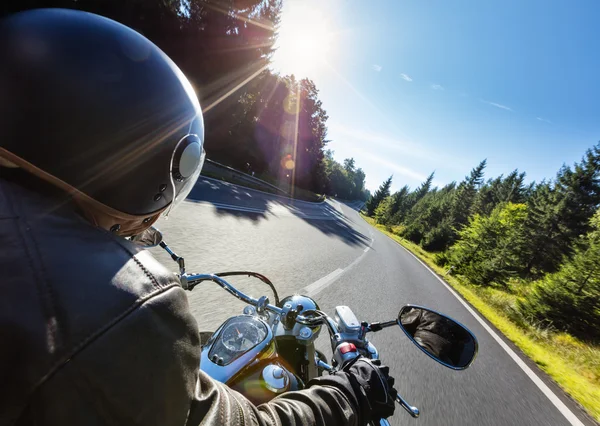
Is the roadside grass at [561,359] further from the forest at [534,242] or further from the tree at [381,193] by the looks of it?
the tree at [381,193]

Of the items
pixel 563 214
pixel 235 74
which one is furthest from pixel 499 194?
pixel 235 74

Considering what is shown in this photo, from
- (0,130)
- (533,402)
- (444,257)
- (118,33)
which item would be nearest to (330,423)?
(0,130)

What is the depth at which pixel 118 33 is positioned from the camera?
3.79ft

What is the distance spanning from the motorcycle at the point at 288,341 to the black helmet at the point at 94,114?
1.89ft

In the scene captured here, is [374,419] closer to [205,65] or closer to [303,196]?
[205,65]

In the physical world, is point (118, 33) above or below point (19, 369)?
above

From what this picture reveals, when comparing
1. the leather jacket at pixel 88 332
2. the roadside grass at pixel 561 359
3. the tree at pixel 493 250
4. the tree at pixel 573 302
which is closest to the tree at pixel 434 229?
the tree at pixel 493 250

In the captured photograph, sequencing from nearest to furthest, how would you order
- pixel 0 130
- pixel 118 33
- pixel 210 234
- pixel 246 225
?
pixel 0 130, pixel 118 33, pixel 210 234, pixel 246 225

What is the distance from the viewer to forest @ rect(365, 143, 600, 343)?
10.8 metres

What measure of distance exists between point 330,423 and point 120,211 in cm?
117

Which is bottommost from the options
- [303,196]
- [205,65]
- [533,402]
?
[303,196]

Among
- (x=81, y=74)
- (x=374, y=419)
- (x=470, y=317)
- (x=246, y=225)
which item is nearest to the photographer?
(x=81, y=74)

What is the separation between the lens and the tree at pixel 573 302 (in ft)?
33.9

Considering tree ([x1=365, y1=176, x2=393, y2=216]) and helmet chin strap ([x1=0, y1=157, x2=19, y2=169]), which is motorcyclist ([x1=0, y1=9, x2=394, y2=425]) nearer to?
helmet chin strap ([x1=0, y1=157, x2=19, y2=169])
